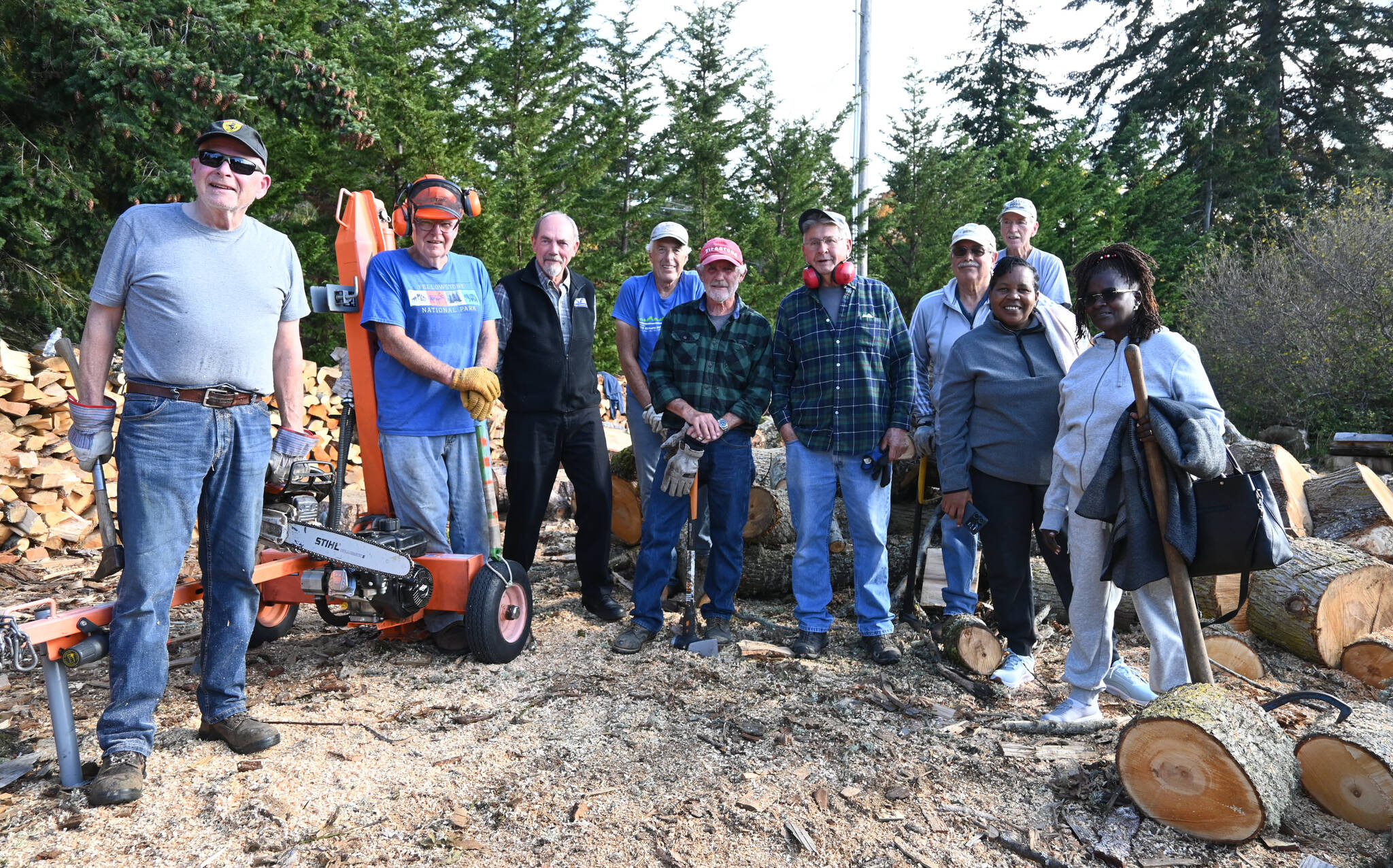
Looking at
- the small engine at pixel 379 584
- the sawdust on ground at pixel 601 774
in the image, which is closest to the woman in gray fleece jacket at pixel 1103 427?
the sawdust on ground at pixel 601 774

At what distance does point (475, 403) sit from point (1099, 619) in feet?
9.42

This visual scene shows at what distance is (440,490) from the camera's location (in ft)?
13.2

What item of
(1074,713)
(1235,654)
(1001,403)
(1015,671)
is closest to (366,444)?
(1001,403)

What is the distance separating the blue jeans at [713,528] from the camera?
4340 mm

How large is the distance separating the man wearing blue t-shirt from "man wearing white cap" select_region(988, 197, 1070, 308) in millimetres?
2976

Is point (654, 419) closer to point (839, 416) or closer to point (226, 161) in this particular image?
point (839, 416)

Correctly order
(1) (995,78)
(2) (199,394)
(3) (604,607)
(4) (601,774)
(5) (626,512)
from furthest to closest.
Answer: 1. (1) (995,78)
2. (5) (626,512)
3. (3) (604,607)
4. (4) (601,774)
5. (2) (199,394)

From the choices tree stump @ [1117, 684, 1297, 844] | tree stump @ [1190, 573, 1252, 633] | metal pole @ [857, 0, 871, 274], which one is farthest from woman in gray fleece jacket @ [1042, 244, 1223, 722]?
metal pole @ [857, 0, 871, 274]

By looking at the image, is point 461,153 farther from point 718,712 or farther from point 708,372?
point 718,712

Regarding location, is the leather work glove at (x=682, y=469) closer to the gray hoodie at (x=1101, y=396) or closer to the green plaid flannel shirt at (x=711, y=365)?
the green plaid flannel shirt at (x=711, y=365)

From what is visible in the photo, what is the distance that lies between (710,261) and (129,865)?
3.33 metres

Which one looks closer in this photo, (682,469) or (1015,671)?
(1015,671)

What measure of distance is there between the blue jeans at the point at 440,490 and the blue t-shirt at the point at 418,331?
0.08 meters

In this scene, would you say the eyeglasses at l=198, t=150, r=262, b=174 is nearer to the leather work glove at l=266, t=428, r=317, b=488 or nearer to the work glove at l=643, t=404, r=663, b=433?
the leather work glove at l=266, t=428, r=317, b=488
